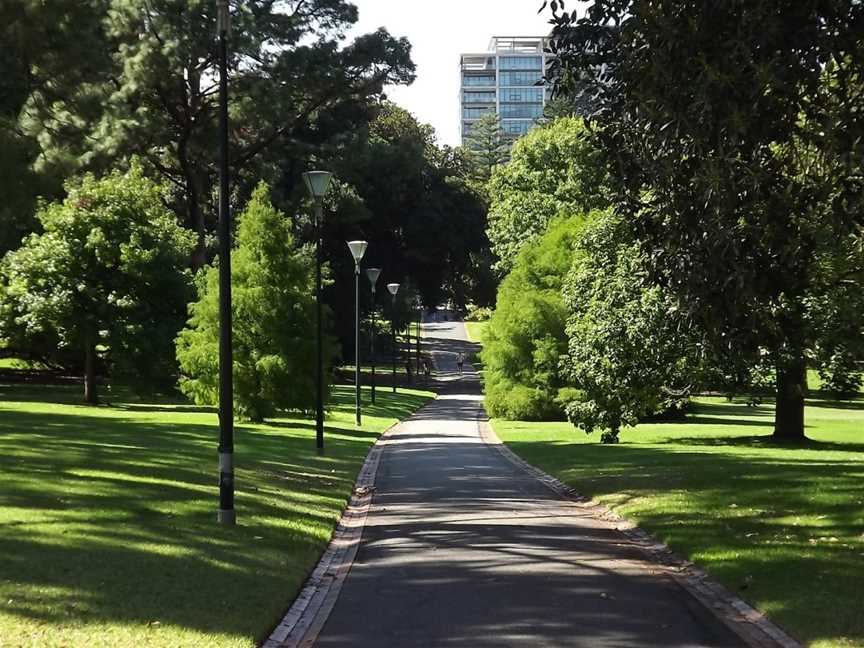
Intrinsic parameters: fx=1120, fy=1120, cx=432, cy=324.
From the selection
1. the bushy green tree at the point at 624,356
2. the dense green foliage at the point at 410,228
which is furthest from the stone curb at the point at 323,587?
the dense green foliage at the point at 410,228

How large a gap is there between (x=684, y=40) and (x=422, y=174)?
59836 millimetres

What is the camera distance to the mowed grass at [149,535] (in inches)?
321

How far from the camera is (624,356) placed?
2995cm

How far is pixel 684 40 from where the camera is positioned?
11.5 m

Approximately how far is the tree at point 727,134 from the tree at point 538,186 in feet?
150

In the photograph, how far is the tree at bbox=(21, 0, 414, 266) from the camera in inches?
1666

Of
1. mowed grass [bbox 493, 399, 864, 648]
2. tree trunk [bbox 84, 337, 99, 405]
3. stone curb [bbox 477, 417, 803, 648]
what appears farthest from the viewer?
tree trunk [bbox 84, 337, 99, 405]

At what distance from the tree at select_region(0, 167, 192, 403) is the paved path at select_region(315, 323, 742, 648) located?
73.9 feet

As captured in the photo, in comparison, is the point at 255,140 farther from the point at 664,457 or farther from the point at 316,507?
the point at 316,507

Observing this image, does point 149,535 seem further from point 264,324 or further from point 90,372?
point 90,372

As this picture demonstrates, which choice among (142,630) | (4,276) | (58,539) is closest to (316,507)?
(58,539)

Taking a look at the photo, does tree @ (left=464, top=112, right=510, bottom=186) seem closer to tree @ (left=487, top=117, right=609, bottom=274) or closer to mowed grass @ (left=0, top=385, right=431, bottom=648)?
tree @ (left=487, top=117, right=609, bottom=274)

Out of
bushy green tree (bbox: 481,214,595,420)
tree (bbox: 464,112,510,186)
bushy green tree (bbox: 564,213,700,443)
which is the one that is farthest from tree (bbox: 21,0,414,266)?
tree (bbox: 464,112,510,186)

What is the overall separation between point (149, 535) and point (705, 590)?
581 cm
